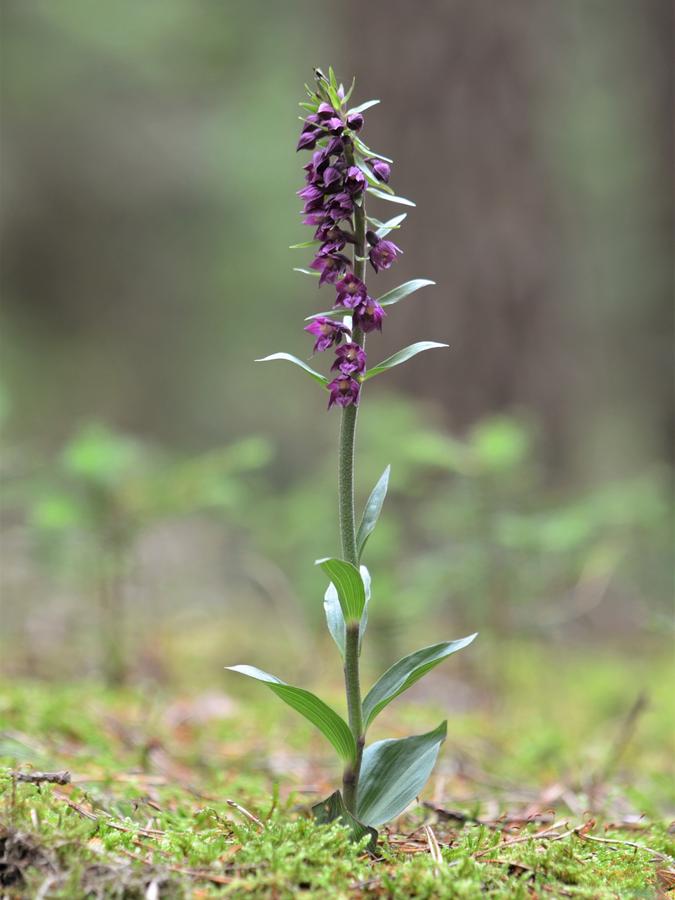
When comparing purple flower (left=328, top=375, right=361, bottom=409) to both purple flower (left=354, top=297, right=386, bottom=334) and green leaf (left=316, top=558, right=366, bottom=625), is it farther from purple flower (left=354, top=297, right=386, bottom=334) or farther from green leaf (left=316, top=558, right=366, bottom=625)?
green leaf (left=316, top=558, right=366, bottom=625)

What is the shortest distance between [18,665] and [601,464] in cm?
1105

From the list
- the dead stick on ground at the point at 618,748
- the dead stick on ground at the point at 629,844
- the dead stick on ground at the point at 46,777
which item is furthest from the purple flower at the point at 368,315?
the dead stick on ground at the point at 618,748

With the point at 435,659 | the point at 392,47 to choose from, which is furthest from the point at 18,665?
the point at 392,47

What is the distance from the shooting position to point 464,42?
24.8ft

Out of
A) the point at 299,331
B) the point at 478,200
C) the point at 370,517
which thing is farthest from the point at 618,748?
the point at 299,331

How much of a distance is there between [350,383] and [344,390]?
0.02 meters

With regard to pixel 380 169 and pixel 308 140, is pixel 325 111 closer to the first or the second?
pixel 308 140

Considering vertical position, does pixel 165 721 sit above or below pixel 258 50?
below

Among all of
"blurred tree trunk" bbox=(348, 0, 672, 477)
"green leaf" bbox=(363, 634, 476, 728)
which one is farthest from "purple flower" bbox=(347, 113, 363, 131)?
"blurred tree trunk" bbox=(348, 0, 672, 477)

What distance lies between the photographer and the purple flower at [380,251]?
87.3 inches

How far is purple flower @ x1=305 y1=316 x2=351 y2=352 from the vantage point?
2.18 metres

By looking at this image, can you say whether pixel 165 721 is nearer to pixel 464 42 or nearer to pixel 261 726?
pixel 261 726

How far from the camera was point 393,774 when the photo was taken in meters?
2.31

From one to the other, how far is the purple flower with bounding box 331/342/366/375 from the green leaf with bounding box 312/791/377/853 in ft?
3.44
